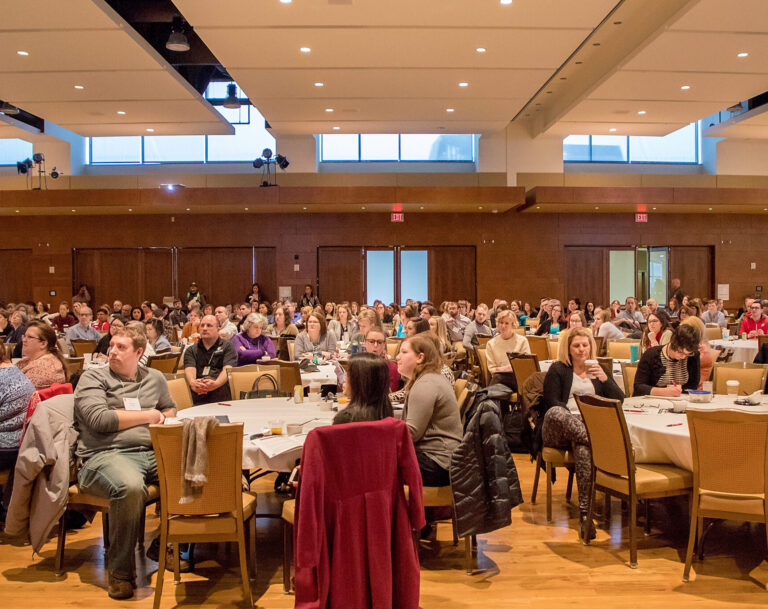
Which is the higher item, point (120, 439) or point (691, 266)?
point (691, 266)

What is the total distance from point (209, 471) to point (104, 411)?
830mm

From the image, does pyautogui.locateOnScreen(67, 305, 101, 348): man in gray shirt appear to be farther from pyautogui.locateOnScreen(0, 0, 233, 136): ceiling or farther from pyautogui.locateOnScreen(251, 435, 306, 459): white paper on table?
pyautogui.locateOnScreen(251, 435, 306, 459): white paper on table

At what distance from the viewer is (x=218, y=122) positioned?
1417 centimetres

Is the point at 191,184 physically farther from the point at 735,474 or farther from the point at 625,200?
the point at 735,474

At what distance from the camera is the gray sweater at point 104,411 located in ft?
12.4

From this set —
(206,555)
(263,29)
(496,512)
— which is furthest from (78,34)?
(496,512)

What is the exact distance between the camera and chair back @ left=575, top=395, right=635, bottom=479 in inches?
154

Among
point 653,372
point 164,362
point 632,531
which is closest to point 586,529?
point 632,531

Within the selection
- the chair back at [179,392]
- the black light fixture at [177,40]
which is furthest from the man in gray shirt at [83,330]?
the chair back at [179,392]

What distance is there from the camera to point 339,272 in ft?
57.3

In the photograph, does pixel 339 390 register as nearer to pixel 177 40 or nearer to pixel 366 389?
pixel 366 389

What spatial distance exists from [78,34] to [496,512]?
813 cm

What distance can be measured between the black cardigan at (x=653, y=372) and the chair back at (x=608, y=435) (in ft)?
4.15

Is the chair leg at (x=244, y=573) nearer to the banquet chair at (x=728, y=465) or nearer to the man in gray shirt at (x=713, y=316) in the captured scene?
the banquet chair at (x=728, y=465)
